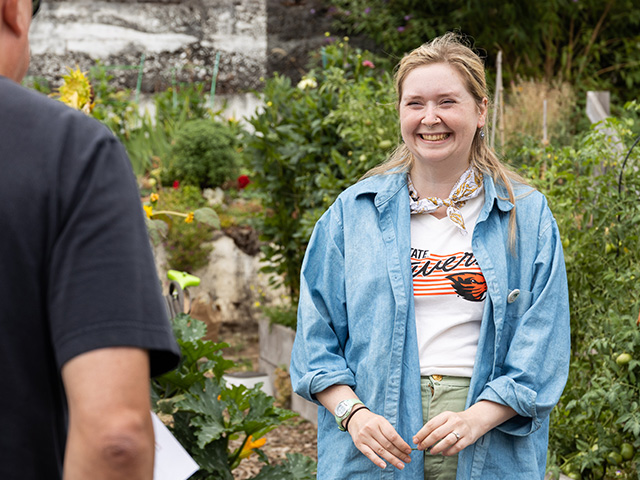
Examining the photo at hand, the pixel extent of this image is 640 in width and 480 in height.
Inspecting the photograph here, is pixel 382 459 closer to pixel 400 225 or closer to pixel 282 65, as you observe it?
pixel 400 225

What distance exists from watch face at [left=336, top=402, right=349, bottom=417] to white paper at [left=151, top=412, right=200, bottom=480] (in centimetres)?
58

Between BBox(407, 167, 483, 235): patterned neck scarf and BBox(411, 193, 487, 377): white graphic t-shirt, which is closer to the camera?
BBox(411, 193, 487, 377): white graphic t-shirt

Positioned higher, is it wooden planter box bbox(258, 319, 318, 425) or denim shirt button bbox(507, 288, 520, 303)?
denim shirt button bbox(507, 288, 520, 303)

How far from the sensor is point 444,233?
5.98 feet

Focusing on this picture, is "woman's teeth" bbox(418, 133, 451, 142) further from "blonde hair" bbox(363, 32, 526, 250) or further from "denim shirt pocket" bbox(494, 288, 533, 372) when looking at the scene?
"denim shirt pocket" bbox(494, 288, 533, 372)

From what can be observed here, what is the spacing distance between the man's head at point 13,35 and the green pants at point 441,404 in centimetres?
114

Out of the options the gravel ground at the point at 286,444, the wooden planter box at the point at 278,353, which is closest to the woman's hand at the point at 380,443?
the gravel ground at the point at 286,444

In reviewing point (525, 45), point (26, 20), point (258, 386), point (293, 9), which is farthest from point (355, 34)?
point (26, 20)

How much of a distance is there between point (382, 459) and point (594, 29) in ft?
25.6

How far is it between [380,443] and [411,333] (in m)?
0.26

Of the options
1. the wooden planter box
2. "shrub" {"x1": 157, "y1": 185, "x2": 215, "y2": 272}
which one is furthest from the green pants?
"shrub" {"x1": 157, "y1": 185, "x2": 215, "y2": 272}

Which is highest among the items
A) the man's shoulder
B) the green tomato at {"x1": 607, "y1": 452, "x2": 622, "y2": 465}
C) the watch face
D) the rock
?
the man's shoulder

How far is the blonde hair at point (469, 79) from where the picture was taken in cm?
185

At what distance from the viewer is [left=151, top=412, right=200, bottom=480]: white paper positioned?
6.81ft
